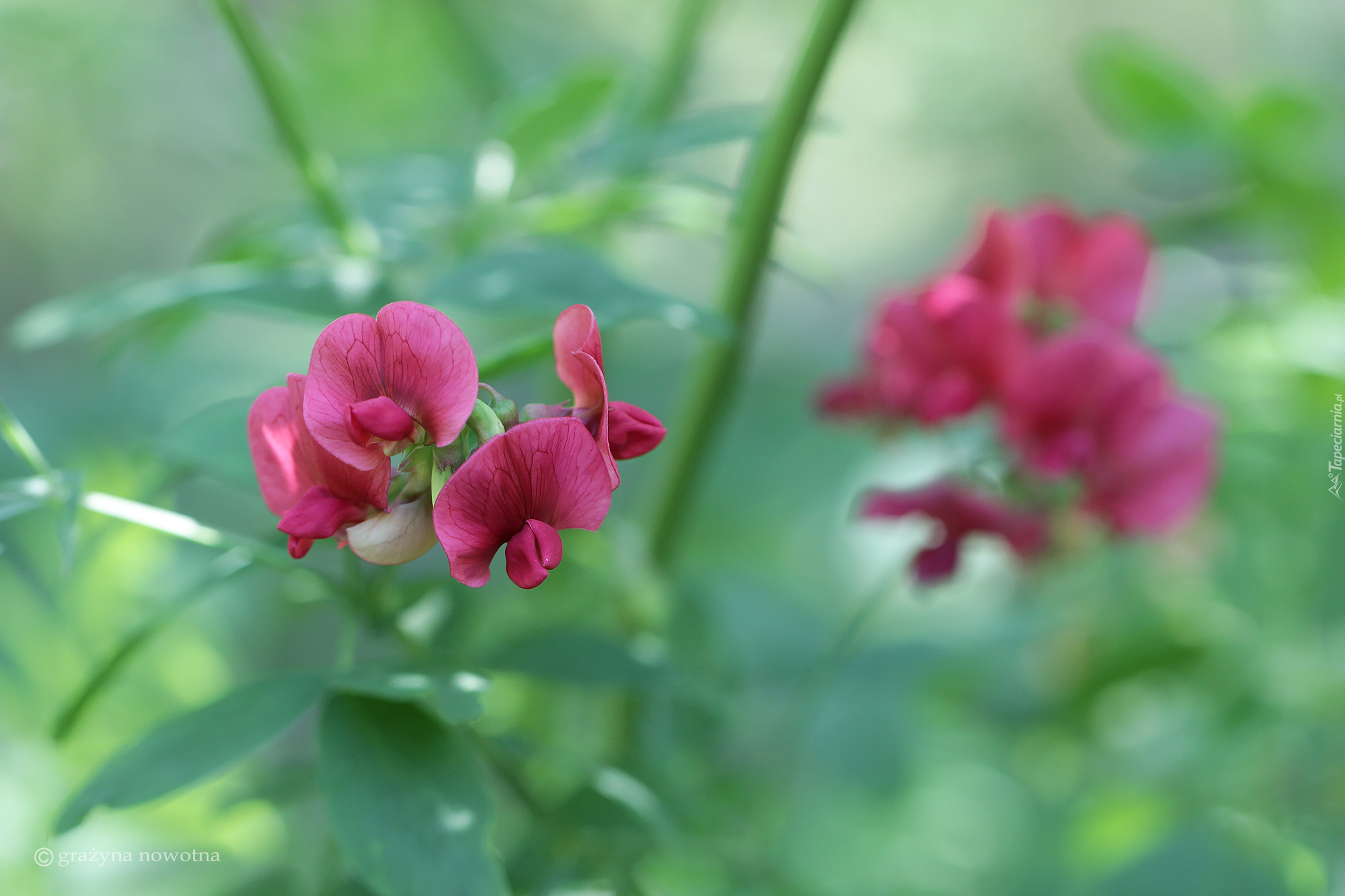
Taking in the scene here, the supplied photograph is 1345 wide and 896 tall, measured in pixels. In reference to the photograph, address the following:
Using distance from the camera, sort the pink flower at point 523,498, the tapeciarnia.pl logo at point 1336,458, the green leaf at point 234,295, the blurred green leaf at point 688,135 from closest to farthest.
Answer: the pink flower at point 523,498 < the green leaf at point 234,295 < the blurred green leaf at point 688,135 < the tapeciarnia.pl logo at point 1336,458

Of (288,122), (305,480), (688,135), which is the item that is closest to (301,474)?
(305,480)

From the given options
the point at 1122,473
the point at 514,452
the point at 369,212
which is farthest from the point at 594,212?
the point at 1122,473

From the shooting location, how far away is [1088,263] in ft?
2.30

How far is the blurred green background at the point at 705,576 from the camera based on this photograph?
0.60 metres

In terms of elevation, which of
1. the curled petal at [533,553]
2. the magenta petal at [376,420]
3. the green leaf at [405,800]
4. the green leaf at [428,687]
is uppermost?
the curled petal at [533,553]

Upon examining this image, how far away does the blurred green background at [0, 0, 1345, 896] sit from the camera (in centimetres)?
60

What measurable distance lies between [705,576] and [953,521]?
0.35 m

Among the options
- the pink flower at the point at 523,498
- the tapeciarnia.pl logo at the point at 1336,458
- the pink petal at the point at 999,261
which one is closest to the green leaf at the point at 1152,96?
the tapeciarnia.pl logo at the point at 1336,458

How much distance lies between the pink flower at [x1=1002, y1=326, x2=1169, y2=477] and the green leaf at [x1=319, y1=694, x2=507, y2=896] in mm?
422

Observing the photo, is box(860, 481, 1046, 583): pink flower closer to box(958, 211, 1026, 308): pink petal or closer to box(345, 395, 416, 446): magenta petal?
box(958, 211, 1026, 308): pink petal

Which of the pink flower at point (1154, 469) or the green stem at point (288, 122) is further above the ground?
the pink flower at point (1154, 469)

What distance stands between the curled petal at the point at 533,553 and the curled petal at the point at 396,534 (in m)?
0.03

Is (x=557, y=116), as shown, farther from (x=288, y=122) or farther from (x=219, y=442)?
(x=219, y=442)

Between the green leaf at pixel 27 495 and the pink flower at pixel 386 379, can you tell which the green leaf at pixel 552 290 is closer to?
the pink flower at pixel 386 379
